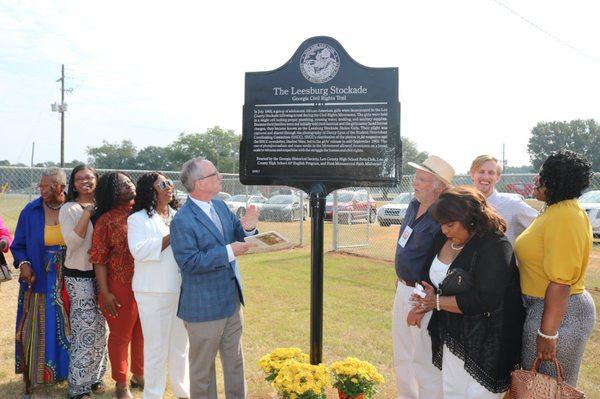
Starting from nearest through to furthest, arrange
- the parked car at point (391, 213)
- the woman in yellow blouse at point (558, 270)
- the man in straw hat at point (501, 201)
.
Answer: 1. the woman in yellow blouse at point (558, 270)
2. the man in straw hat at point (501, 201)
3. the parked car at point (391, 213)

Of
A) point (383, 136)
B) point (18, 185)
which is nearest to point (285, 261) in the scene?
point (18, 185)

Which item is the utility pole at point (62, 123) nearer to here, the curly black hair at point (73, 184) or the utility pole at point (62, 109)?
the utility pole at point (62, 109)

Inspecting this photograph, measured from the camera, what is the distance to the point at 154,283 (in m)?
3.45

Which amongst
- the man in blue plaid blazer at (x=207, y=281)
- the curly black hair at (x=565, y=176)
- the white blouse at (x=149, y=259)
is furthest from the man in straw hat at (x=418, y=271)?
the white blouse at (x=149, y=259)

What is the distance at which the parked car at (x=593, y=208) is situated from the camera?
13169 mm

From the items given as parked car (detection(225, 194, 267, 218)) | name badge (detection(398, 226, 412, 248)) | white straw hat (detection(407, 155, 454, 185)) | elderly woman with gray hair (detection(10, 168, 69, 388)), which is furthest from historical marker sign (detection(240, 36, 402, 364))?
parked car (detection(225, 194, 267, 218))

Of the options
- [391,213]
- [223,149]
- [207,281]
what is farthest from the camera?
[223,149]

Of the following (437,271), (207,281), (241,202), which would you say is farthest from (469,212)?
(241,202)

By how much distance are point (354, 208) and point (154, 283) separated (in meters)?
12.5

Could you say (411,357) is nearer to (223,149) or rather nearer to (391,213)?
(391,213)

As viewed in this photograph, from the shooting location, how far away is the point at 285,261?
1027cm

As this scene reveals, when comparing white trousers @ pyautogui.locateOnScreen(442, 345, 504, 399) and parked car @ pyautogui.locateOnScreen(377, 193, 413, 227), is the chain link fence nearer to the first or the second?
parked car @ pyautogui.locateOnScreen(377, 193, 413, 227)

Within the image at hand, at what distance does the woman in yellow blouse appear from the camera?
97.4 inches

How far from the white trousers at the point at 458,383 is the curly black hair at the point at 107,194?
2.61m
